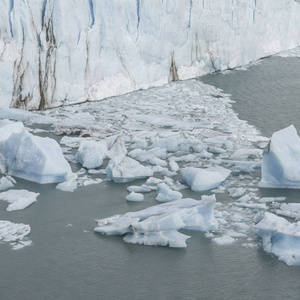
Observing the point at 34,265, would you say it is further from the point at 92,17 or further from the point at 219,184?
the point at 92,17

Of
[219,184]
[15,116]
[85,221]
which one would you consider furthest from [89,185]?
[15,116]

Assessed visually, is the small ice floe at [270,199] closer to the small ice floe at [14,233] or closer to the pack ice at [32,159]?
the pack ice at [32,159]

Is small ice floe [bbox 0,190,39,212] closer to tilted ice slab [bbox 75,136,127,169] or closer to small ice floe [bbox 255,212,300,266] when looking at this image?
tilted ice slab [bbox 75,136,127,169]

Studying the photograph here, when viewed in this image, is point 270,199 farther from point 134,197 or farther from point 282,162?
point 134,197

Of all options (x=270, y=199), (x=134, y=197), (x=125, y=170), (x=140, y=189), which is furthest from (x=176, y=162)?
(x=270, y=199)

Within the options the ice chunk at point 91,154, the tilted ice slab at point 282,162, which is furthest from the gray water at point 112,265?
the tilted ice slab at point 282,162

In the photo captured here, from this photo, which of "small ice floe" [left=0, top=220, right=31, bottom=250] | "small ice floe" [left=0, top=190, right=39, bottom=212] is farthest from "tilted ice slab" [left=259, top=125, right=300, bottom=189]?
"small ice floe" [left=0, top=220, right=31, bottom=250]

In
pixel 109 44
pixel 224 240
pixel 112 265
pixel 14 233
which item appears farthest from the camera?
pixel 109 44
